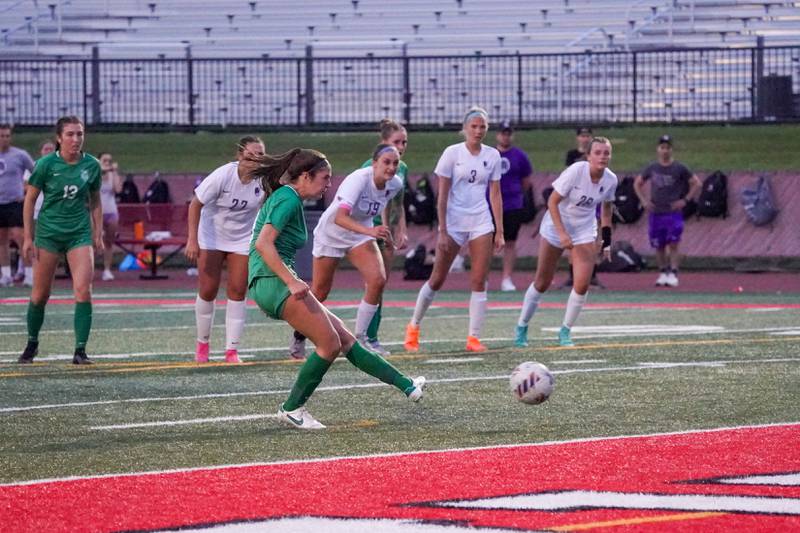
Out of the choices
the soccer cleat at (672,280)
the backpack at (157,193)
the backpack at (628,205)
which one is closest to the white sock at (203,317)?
the soccer cleat at (672,280)

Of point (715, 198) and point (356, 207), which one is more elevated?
point (356, 207)

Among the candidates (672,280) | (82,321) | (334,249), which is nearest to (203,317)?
(82,321)

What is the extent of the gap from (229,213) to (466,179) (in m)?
2.34

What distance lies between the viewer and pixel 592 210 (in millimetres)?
14133

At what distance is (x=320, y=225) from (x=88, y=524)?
691 centimetres

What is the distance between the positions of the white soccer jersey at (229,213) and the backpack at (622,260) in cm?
1256

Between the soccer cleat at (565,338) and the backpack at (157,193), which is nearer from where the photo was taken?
the soccer cleat at (565,338)

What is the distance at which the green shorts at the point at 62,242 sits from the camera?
12688 millimetres

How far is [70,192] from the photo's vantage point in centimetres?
1267

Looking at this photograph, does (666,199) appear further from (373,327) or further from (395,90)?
(373,327)

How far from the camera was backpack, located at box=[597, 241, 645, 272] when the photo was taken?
24.5 m

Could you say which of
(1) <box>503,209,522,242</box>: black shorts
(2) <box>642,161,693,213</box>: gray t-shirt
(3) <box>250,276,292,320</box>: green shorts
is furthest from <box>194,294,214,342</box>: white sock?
(2) <box>642,161,693,213</box>: gray t-shirt

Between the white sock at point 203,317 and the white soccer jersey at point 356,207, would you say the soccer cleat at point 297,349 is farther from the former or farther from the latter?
the white soccer jersey at point 356,207

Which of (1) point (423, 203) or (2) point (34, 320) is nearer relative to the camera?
(2) point (34, 320)
